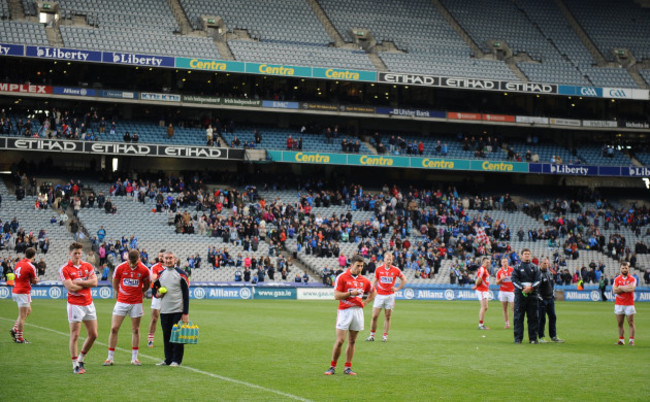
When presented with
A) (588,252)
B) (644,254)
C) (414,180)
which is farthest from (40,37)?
(644,254)

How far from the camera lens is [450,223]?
5700 cm

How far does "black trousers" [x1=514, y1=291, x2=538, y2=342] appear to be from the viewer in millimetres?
20906

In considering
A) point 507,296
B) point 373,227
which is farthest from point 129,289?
point 373,227

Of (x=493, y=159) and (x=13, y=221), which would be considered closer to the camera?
(x=13, y=221)

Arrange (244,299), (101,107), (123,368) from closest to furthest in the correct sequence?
(123,368)
(244,299)
(101,107)

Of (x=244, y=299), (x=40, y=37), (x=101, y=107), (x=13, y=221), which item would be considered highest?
(x=40, y=37)

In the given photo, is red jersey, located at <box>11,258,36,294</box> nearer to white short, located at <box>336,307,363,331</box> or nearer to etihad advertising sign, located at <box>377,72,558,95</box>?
white short, located at <box>336,307,363,331</box>

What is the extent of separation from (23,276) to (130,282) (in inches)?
199

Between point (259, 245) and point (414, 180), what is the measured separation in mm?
19279

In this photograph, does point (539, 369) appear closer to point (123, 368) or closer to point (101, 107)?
point (123, 368)

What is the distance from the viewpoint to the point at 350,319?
14195 millimetres

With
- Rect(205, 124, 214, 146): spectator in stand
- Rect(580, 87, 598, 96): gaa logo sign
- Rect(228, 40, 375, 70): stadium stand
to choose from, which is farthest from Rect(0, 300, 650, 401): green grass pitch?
Rect(580, 87, 598, 96): gaa logo sign

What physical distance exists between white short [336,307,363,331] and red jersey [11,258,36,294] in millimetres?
8274

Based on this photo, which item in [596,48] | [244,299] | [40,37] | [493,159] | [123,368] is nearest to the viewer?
[123,368]
